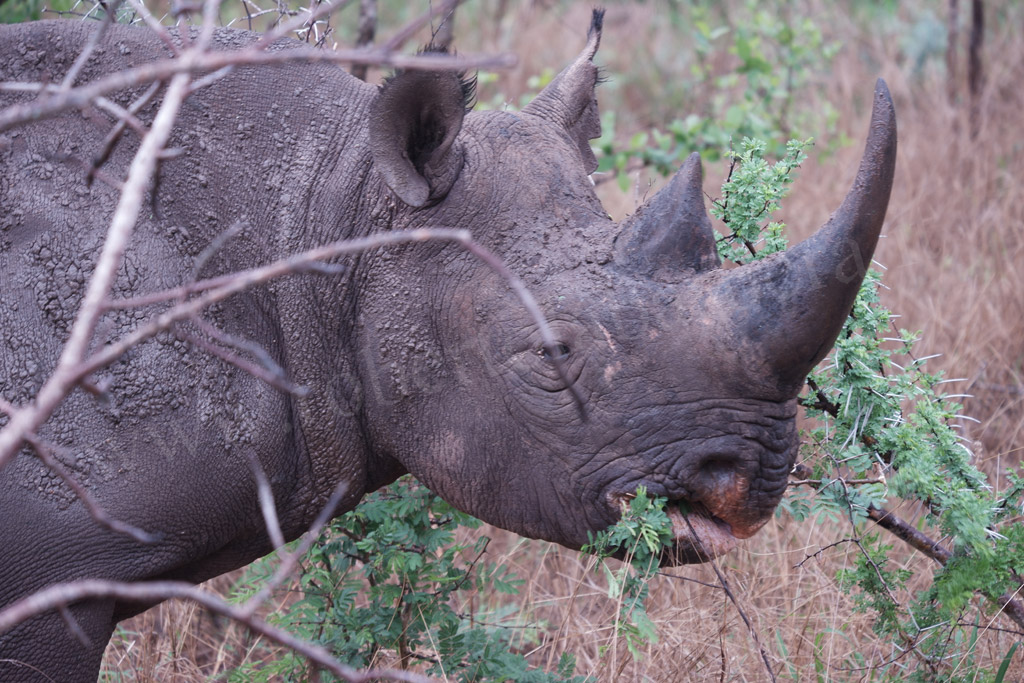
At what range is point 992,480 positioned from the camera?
168 inches

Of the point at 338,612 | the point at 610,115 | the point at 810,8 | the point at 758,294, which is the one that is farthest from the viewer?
the point at 810,8

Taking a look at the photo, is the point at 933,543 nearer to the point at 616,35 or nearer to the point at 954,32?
the point at 954,32

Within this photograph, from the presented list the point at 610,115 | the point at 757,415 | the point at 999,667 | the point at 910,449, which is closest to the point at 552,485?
the point at 757,415

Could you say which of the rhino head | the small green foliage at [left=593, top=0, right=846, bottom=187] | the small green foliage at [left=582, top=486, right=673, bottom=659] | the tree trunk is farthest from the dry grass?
the rhino head

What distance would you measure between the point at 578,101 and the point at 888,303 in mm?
3428

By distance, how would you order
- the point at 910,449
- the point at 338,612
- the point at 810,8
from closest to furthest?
1. the point at 910,449
2. the point at 338,612
3. the point at 810,8

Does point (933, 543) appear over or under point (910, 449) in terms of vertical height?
under

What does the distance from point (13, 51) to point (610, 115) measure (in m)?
3.89

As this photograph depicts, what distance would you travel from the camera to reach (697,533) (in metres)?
2.60

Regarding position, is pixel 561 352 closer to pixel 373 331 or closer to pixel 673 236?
pixel 673 236

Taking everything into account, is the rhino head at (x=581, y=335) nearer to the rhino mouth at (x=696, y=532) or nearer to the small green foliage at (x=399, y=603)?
the rhino mouth at (x=696, y=532)

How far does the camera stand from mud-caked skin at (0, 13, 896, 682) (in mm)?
2488

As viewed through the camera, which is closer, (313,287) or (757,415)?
(757,415)

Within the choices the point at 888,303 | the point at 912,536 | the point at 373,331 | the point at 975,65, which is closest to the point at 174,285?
the point at 373,331
